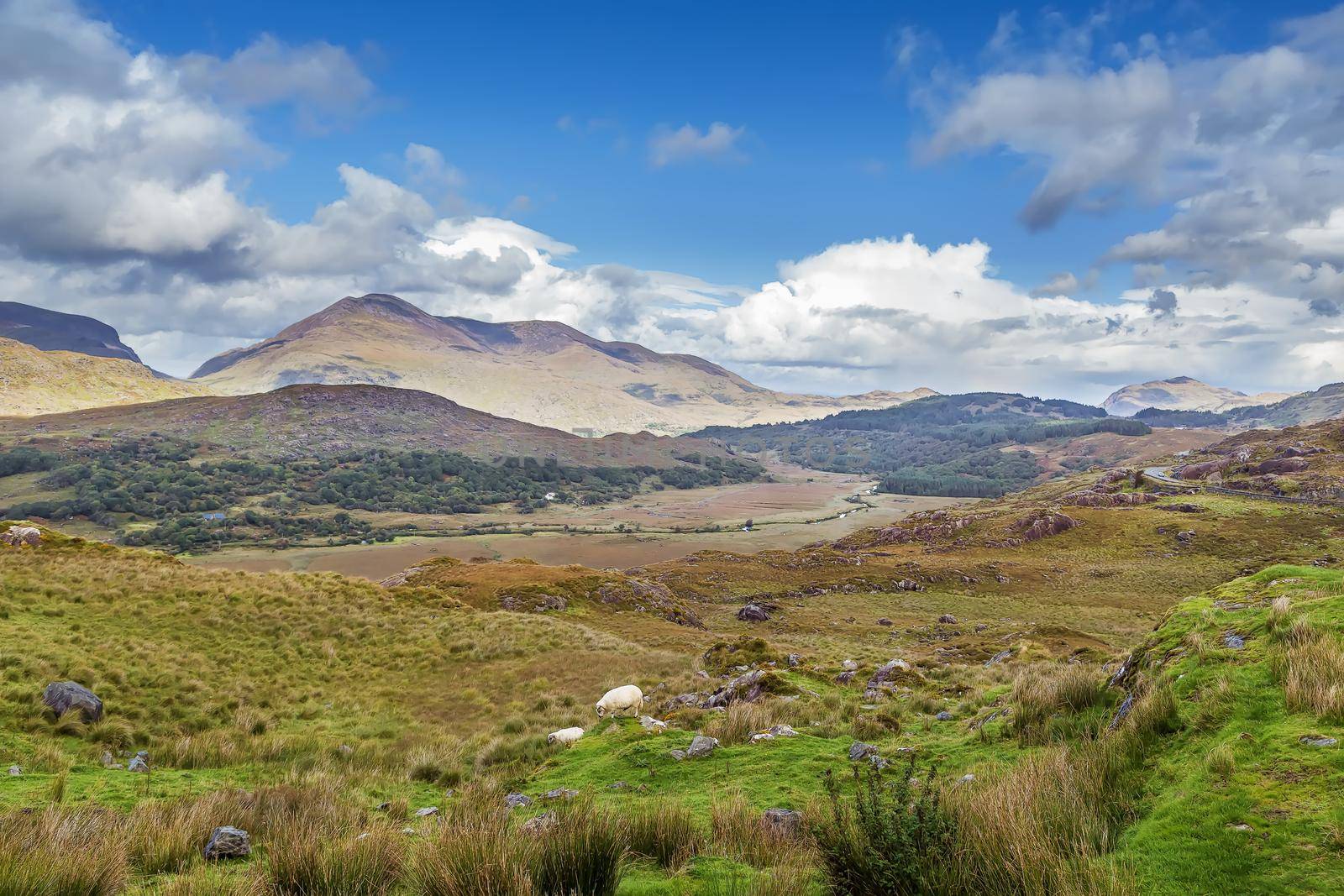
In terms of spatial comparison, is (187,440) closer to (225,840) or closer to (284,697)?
(284,697)

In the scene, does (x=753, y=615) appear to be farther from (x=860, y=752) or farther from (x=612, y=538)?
(x=612, y=538)

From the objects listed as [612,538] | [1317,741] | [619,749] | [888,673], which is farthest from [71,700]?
[612,538]

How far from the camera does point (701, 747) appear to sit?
961cm

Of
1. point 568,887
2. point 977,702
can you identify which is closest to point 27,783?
point 568,887

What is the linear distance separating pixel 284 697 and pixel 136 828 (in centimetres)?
1222

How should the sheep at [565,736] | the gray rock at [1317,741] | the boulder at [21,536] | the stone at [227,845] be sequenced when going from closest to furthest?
the gray rock at [1317,741]
the stone at [227,845]
the sheep at [565,736]
the boulder at [21,536]

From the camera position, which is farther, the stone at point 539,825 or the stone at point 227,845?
the stone at point 227,845

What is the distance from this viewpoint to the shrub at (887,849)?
13.7 ft

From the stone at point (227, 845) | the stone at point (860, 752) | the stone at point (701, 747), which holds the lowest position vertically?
the stone at point (701, 747)

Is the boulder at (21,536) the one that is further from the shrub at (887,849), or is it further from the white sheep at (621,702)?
the shrub at (887,849)

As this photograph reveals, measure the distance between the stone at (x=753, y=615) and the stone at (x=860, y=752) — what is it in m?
34.0

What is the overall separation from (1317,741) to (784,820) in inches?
174

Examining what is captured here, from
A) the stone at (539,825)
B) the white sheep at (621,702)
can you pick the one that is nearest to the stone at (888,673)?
the white sheep at (621,702)

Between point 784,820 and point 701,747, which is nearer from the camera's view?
point 784,820
